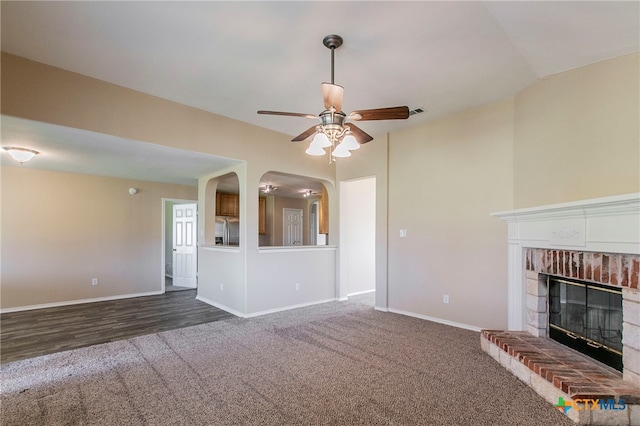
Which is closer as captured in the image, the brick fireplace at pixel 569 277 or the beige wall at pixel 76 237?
the brick fireplace at pixel 569 277

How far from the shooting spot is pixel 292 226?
945cm

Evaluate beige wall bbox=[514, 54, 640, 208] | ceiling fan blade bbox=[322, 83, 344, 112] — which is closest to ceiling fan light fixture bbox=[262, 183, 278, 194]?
ceiling fan blade bbox=[322, 83, 344, 112]

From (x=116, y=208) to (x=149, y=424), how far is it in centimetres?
508

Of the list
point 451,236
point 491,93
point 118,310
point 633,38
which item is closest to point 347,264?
point 451,236

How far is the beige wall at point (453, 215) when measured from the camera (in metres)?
3.74

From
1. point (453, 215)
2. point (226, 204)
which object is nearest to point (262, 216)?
point (226, 204)

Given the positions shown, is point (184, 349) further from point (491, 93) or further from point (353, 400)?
point (491, 93)

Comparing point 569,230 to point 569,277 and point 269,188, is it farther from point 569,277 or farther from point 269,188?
point 269,188

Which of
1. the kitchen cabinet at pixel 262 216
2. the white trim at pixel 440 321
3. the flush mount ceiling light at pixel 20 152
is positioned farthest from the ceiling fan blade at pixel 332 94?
the kitchen cabinet at pixel 262 216

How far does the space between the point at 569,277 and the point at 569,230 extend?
1.38ft

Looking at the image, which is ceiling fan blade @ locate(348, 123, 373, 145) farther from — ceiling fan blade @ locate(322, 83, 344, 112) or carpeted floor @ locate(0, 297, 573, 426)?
carpeted floor @ locate(0, 297, 573, 426)

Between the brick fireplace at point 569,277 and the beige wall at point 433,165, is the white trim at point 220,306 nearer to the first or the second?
the beige wall at point 433,165

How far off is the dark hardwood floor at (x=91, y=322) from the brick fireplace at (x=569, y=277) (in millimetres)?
3733

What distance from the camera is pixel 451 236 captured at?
13.6 feet
